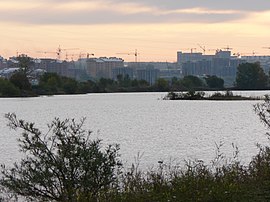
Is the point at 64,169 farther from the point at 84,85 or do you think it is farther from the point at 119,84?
the point at 119,84

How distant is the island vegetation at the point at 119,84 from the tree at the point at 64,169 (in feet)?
440

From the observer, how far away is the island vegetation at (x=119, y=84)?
510 ft

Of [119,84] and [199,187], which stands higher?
[199,187]

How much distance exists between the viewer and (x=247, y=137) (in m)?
41.2

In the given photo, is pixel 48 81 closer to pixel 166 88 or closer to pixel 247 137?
pixel 166 88

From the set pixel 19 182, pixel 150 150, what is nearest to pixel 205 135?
pixel 150 150

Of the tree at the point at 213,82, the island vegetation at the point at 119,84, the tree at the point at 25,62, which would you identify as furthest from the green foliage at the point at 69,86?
the tree at the point at 213,82

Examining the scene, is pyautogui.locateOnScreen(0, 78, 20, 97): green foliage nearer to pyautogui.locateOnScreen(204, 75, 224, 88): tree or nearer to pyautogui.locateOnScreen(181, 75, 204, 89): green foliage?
pyautogui.locateOnScreen(181, 75, 204, 89): green foliage

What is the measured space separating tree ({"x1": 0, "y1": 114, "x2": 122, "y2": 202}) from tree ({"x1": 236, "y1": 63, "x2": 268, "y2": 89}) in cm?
16503

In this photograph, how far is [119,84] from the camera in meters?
190

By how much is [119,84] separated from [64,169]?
6943 inches

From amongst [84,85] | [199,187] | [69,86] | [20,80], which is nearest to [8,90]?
[20,80]

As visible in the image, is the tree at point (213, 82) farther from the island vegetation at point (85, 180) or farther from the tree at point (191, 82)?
the island vegetation at point (85, 180)

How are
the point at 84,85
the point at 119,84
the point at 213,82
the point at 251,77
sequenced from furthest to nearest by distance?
the point at 119,84, the point at 213,82, the point at 251,77, the point at 84,85
